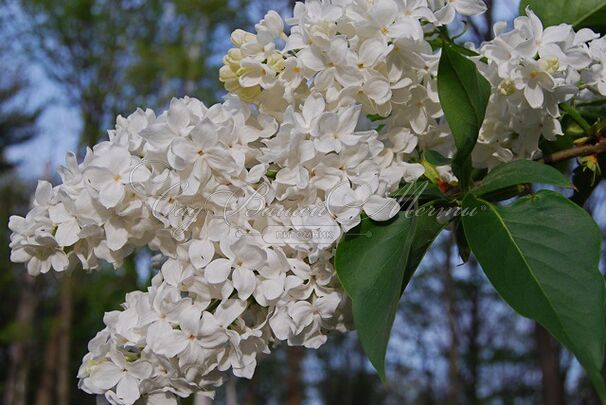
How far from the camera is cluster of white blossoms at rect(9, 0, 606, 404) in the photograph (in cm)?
63

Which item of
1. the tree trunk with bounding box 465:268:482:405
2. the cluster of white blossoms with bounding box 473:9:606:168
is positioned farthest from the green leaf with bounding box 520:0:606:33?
the tree trunk with bounding box 465:268:482:405

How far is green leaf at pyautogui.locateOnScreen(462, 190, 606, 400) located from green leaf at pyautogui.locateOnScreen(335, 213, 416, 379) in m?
0.06

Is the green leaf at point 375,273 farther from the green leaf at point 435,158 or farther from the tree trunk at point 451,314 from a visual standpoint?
the tree trunk at point 451,314

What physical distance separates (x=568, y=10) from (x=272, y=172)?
1.41ft

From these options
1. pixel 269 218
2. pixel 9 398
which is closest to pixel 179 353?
pixel 269 218

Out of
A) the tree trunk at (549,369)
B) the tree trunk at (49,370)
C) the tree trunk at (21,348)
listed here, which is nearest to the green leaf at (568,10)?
the tree trunk at (549,369)

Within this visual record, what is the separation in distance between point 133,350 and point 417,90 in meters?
0.40

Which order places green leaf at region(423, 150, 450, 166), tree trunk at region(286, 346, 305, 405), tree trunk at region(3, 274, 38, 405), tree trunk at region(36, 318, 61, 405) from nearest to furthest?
1. green leaf at region(423, 150, 450, 166)
2. tree trunk at region(286, 346, 305, 405)
3. tree trunk at region(3, 274, 38, 405)
4. tree trunk at region(36, 318, 61, 405)

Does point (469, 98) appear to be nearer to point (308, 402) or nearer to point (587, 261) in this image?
point (587, 261)

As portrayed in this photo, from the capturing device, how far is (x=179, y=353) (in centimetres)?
65

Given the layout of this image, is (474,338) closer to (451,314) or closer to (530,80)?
(451,314)

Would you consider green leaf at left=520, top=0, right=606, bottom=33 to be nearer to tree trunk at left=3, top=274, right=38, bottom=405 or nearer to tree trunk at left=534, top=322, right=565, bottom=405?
tree trunk at left=534, top=322, right=565, bottom=405

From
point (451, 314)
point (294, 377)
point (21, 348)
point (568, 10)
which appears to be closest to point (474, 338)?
point (451, 314)

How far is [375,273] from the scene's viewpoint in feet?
1.96
